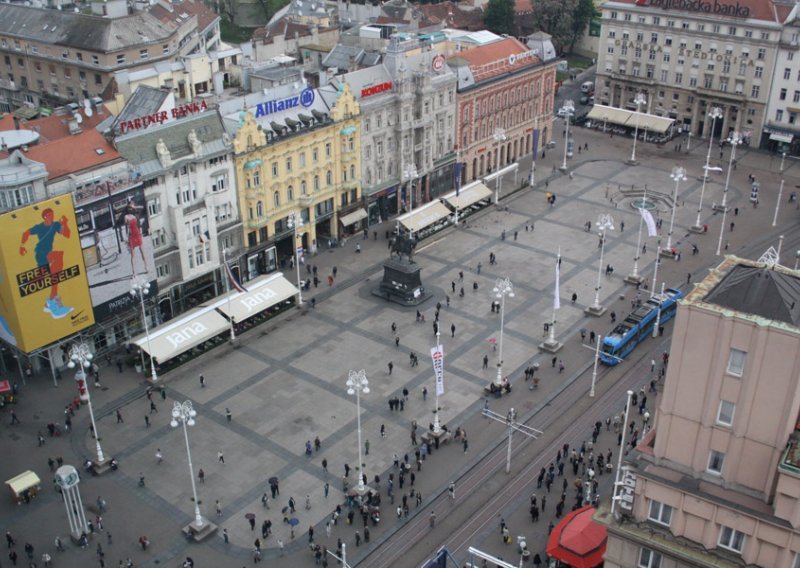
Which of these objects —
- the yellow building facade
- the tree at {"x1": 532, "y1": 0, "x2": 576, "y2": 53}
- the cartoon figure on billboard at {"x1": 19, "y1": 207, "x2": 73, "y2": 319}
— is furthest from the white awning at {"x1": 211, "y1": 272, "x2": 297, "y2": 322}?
the tree at {"x1": 532, "y1": 0, "x2": 576, "y2": 53}

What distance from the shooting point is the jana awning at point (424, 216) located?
105m

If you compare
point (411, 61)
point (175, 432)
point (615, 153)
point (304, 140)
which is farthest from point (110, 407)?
point (615, 153)

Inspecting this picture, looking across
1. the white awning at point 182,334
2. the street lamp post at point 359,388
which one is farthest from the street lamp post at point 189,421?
the white awning at point 182,334

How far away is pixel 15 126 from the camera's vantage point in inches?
3492

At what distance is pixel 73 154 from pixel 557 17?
12555 centimetres

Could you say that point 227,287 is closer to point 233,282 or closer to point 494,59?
point 233,282

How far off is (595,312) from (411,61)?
41257 mm

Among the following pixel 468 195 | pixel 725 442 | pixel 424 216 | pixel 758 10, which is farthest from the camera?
pixel 758 10

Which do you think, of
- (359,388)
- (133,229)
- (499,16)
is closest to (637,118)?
(499,16)

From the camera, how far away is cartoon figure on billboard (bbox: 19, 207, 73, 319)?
7175cm

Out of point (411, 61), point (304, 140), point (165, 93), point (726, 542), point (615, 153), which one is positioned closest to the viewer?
point (726, 542)

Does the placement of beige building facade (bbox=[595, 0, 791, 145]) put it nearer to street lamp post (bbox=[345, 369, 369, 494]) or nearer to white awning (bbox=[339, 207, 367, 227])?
white awning (bbox=[339, 207, 367, 227])

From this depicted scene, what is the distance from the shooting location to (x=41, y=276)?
7369 cm

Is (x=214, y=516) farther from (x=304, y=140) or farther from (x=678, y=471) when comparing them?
(x=304, y=140)
